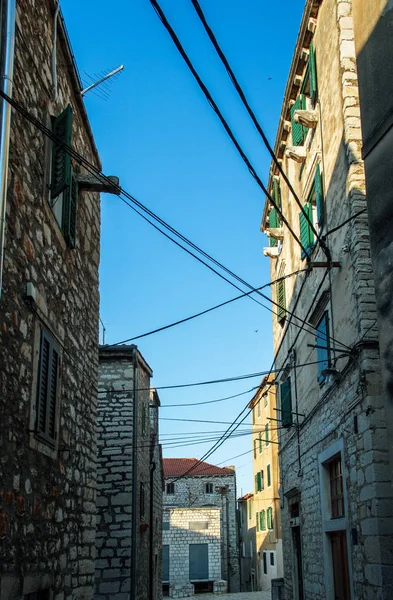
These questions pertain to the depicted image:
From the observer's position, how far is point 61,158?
675 centimetres

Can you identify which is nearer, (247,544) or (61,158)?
(61,158)

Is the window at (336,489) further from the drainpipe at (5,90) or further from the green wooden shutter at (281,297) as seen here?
the drainpipe at (5,90)

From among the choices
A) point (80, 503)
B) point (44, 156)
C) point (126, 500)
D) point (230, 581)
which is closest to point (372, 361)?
point (80, 503)

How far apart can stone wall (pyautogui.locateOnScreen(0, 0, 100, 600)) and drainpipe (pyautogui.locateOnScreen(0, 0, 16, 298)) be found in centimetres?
24

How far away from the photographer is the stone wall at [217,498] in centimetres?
4547

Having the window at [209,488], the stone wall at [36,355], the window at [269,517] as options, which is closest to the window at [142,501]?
the stone wall at [36,355]

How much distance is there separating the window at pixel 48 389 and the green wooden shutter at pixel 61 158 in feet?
4.94

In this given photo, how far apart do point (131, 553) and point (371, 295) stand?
8.10 metres

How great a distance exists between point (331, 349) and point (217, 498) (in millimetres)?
40532

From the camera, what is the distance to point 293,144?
44.5 feet

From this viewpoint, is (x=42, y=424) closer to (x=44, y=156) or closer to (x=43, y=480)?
(x=43, y=480)

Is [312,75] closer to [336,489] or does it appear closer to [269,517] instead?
[336,489]

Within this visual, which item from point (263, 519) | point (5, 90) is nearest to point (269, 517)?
point (263, 519)

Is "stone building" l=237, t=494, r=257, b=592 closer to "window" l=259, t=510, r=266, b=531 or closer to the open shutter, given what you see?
"window" l=259, t=510, r=266, b=531
